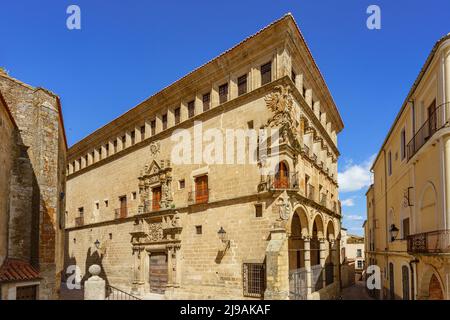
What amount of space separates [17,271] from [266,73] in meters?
12.3

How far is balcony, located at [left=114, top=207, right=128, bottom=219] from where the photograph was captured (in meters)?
23.5

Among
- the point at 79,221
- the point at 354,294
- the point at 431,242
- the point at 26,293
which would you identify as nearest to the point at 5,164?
the point at 26,293

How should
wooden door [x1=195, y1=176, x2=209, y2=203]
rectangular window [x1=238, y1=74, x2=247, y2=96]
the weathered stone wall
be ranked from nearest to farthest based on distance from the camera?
the weathered stone wall < rectangular window [x1=238, y1=74, x2=247, y2=96] < wooden door [x1=195, y1=176, x2=209, y2=203]

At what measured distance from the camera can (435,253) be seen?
9.55 metres

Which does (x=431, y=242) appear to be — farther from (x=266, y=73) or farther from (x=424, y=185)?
(x=266, y=73)

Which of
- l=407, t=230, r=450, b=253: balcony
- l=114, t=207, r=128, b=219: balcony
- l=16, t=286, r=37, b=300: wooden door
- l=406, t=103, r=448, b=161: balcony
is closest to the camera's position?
l=407, t=230, r=450, b=253: balcony

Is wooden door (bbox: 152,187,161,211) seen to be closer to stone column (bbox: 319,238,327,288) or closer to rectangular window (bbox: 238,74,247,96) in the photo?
rectangular window (bbox: 238,74,247,96)

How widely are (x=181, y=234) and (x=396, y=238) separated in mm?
10374

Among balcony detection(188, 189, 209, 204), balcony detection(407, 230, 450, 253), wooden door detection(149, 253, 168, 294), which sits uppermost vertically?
balcony detection(188, 189, 209, 204)

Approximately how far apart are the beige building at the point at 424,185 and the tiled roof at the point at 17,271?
10906mm

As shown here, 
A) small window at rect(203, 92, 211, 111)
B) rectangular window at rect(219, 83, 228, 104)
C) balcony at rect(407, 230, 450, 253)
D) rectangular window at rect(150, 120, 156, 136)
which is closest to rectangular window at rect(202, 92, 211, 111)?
small window at rect(203, 92, 211, 111)

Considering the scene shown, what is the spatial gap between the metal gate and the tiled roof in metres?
9.45
